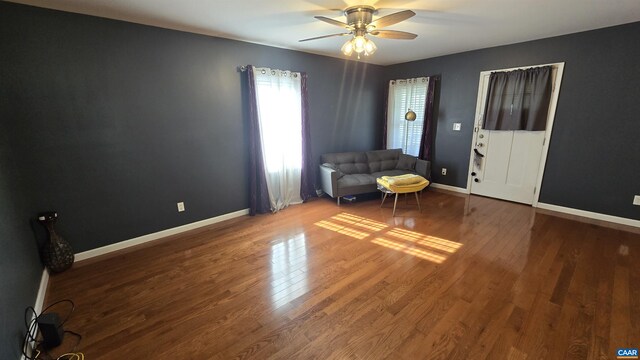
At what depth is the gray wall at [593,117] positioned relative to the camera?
321cm

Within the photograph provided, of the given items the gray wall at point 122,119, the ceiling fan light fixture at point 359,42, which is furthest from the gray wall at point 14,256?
the ceiling fan light fixture at point 359,42

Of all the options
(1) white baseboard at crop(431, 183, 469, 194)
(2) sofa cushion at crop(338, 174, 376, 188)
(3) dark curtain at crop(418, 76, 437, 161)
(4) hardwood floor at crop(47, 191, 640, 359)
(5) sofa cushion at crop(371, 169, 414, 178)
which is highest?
(3) dark curtain at crop(418, 76, 437, 161)

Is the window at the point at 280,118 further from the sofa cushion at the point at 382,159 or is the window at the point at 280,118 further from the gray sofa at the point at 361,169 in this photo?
the sofa cushion at the point at 382,159

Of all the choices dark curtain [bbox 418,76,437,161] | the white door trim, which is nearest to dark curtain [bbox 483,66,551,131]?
the white door trim

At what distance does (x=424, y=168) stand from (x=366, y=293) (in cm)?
313

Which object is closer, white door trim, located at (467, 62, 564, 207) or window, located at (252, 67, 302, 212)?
white door trim, located at (467, 62, 564, 207)

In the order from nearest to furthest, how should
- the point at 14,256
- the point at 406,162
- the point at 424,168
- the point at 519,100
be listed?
the point at 14,256 < the point at 519,100 < the point at 424,168 < the point at 406,162

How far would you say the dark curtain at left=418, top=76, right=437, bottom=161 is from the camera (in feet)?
16.0

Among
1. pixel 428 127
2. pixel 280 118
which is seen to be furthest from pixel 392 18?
pixel 428 127

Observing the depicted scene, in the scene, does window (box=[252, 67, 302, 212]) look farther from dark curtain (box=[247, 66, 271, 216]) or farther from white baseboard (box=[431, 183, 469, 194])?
white baseboard (box=[431, 183, 469, 194])

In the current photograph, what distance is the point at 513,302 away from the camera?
2049mm

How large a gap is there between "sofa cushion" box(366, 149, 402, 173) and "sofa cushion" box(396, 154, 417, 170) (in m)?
0.08
